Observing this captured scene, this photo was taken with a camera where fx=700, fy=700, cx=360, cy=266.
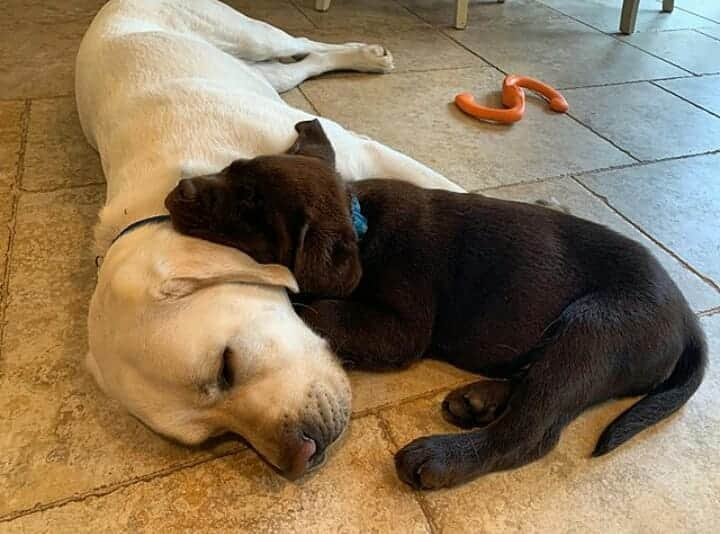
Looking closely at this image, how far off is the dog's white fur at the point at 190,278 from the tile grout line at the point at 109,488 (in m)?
0.13

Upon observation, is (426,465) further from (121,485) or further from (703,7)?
(703,7)

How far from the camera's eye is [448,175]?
8.04 feet

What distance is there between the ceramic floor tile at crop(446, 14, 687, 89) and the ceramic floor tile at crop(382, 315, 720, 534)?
2087 millimetres

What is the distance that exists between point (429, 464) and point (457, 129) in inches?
67.5

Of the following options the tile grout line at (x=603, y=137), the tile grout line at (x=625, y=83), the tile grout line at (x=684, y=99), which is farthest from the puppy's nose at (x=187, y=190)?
the tile grout line at (x=684, y=99)

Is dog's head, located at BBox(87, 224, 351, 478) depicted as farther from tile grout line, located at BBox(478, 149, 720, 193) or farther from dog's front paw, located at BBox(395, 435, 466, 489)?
tile grout line, located at BBox(478, 149, 720, 193)

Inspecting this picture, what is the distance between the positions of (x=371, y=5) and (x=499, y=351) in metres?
3.21

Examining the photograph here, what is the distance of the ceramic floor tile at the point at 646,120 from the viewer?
2742 mm

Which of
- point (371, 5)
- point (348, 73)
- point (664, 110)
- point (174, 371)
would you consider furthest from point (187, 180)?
point (371, 5)

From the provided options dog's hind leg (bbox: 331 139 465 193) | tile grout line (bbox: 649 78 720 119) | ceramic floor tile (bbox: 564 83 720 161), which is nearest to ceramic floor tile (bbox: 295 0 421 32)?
ceramic floor tile (bbox: 564 83 720 161)

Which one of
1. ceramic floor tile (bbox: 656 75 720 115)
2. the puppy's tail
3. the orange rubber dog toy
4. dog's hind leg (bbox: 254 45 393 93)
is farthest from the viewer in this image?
ceramic floor tile (bbox: 656 75 720 115)

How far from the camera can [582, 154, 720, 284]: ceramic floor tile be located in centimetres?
214

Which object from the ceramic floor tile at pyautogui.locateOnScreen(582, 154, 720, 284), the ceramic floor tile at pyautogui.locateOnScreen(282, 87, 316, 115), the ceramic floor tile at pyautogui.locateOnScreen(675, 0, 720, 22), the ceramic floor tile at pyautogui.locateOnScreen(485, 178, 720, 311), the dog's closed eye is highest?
the dog's closed eye

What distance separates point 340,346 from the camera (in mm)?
1555
